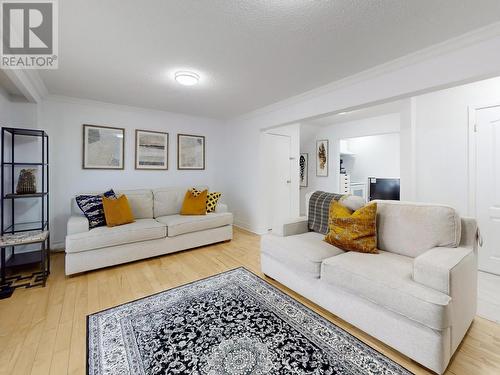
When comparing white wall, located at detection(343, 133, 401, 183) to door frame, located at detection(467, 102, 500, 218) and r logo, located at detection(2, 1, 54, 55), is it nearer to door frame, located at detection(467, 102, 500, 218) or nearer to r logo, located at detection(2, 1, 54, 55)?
door frame, located at detection(467, 102, 500, 218)

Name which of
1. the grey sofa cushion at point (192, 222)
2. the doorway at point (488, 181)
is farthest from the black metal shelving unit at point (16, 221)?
the doorway at point (488, 181)

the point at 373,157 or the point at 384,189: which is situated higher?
the point at 373,157

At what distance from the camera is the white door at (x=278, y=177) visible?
4.37m

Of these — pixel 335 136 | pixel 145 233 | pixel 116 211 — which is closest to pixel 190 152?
pixel 116 211

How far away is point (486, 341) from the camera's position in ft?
5.15

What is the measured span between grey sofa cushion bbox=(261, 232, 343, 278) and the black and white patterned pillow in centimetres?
214

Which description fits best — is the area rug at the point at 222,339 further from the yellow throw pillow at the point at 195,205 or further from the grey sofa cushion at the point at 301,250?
the yellow throw pillow at the point at 195,205

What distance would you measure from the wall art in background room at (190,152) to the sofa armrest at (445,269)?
3.94m

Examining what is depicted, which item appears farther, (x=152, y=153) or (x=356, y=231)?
(x=152, y=153)

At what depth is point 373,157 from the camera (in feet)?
20.6

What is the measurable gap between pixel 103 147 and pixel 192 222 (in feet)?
6.26

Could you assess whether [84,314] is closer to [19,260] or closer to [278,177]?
[19,260]

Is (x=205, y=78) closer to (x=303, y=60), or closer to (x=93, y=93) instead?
(x=303, y=60)

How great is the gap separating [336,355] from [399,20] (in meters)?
2.34
